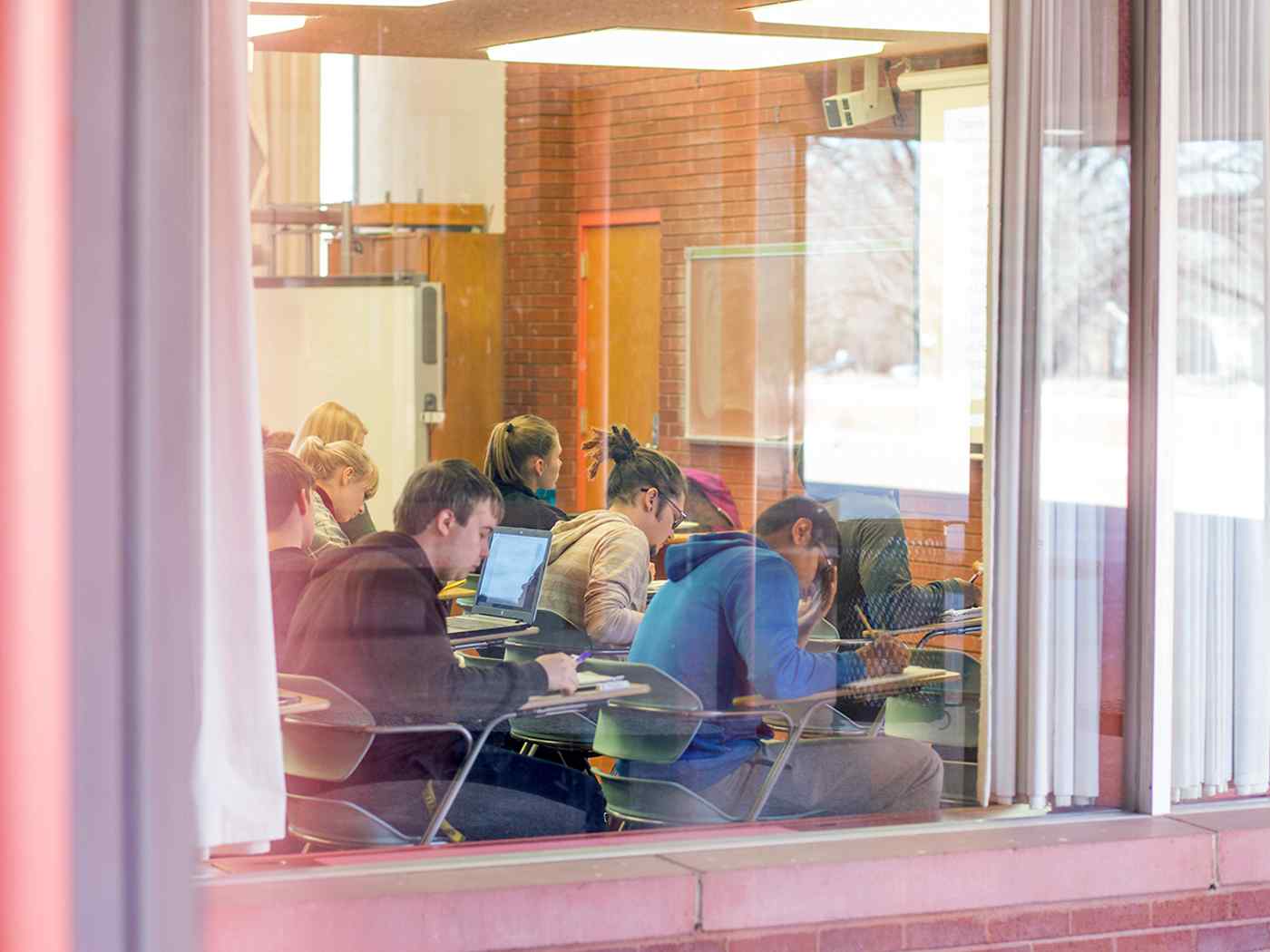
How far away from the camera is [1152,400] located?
10.9ft

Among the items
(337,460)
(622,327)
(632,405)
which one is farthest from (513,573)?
(622,327)

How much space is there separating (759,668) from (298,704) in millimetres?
1036

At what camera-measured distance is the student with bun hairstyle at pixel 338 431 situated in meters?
3.40

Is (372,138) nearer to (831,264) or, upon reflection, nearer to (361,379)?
(361,379)

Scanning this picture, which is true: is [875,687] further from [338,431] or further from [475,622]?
[338,431]

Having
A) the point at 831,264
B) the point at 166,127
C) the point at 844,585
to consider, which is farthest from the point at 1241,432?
the point at 831,264

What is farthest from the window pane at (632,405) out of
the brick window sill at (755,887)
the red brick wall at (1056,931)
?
the red brick wall at (1056,931)

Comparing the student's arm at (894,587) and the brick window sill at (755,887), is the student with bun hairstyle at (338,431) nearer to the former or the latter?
the brick window sill at (755,887)

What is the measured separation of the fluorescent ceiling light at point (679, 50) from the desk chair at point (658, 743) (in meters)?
1.81

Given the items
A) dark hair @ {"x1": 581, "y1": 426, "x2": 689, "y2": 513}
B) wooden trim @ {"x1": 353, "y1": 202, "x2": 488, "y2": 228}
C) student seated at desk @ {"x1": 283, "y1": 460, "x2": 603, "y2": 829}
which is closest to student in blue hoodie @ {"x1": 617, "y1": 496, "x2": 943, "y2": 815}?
student seated at desk @ {"x1": 283, "y1": 460, "x2": 603, "y2": 829}

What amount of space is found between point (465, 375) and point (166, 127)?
3.88 meters

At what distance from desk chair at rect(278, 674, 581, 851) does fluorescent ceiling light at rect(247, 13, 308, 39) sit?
109 centimetres

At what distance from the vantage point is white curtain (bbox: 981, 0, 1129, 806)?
327 centimetres

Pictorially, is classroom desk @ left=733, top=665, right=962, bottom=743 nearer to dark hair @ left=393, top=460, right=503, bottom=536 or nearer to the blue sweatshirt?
the blue sweatshirt
